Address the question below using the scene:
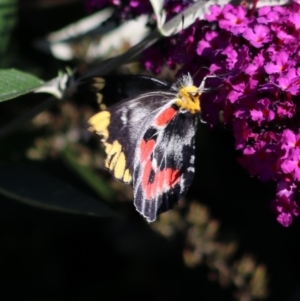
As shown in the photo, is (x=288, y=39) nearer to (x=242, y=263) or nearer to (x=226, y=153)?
(x=242, y=263)

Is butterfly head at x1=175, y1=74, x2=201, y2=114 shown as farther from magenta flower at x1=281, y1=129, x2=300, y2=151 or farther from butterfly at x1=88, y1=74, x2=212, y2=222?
magenta flower at x1=281, y1=129, x2=300, y2=151

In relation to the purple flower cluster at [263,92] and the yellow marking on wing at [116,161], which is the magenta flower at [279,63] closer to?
the purple flower cluster at [263,92]

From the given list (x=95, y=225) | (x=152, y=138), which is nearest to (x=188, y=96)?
(x=152, y=138)

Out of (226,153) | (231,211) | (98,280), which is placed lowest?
(98,280)

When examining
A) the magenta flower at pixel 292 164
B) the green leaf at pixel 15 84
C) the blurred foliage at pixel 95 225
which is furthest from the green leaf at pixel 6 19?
the magenta flower at pixel 292 164

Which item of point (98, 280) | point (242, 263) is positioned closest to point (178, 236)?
point (242, 263)

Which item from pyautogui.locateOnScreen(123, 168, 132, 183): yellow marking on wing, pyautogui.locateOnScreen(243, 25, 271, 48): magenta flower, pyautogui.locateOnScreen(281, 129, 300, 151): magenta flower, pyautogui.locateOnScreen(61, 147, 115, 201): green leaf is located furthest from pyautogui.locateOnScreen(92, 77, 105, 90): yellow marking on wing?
pyautogui.locateOnScreen(61, 147, 115, 201): green leaf
